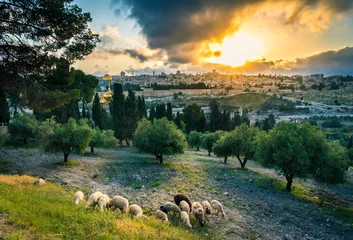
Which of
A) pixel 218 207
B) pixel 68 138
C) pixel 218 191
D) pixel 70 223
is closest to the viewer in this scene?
pixel 70 223

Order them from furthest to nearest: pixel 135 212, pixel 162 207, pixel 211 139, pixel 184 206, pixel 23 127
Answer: pixel 211 139, pixel 23 127, pixel 184 206, pixel 162 207, pixel 135 212

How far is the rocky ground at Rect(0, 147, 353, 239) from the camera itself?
1622 centimetres

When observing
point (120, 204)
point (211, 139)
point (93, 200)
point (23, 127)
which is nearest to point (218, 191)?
point (120, 204)

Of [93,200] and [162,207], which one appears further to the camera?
[162,207]

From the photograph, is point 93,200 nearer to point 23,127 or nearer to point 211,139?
point 23,127

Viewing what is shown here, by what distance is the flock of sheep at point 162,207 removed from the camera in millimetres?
13617

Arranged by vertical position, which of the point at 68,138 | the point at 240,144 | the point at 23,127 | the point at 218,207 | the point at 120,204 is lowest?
the point at 240,144

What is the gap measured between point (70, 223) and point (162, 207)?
675cm

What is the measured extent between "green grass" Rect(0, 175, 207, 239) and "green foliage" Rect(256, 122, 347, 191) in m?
15.4

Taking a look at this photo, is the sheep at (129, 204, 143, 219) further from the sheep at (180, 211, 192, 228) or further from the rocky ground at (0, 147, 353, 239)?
the sheep at (180, 211, 192, 228)

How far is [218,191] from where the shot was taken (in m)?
24.1

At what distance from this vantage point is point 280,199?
23.6 m

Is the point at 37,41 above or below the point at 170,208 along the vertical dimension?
above

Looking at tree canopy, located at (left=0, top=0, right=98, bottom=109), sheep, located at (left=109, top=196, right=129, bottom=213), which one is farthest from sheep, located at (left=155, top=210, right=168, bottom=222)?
tree canopy, located at (left=0, top=0, right=98, bottom=109)
